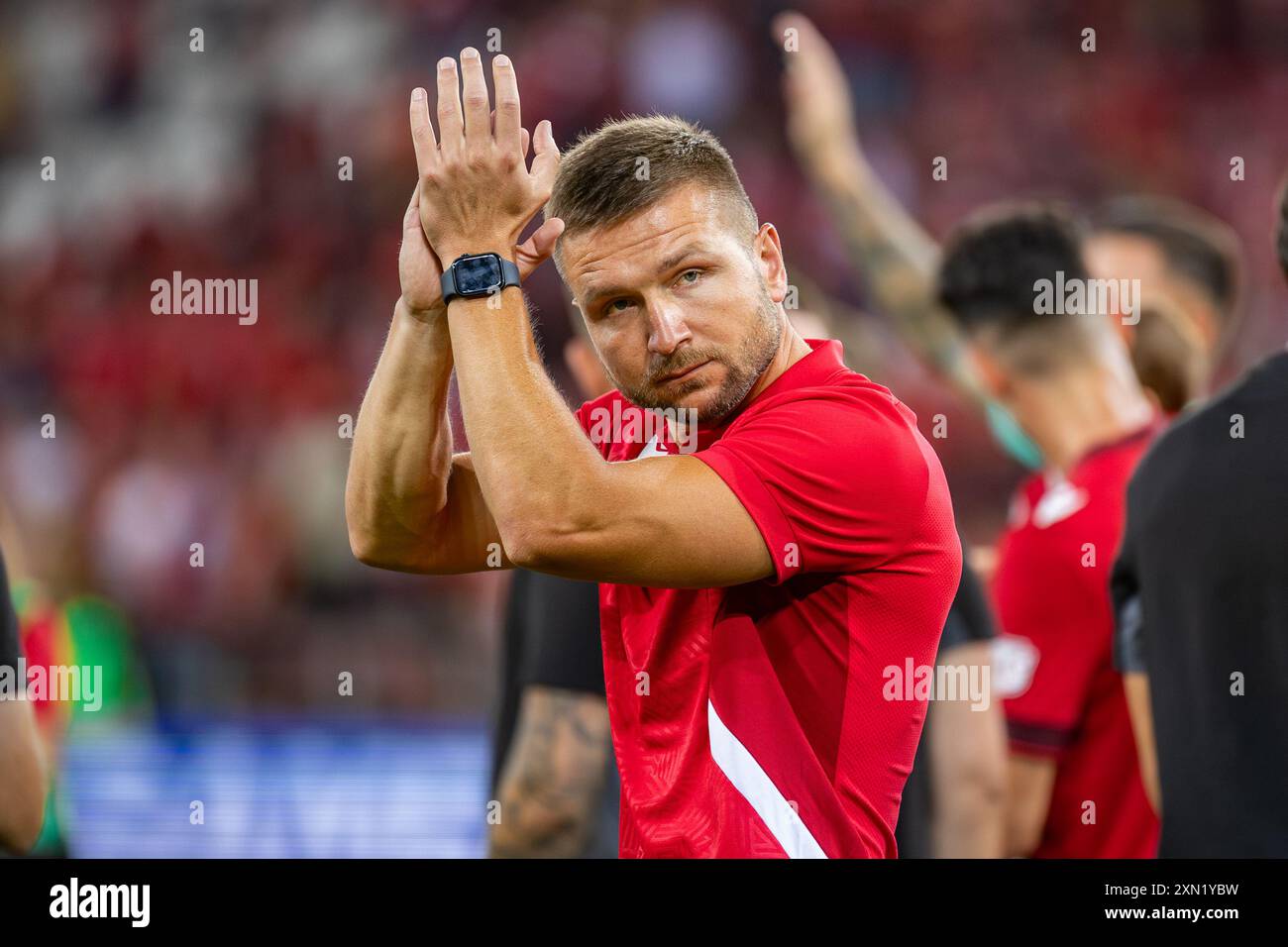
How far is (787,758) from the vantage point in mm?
1999

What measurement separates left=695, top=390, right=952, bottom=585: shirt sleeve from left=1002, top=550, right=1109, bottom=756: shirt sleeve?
5.40 feet

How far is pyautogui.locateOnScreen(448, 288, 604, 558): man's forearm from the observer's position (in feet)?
6.16

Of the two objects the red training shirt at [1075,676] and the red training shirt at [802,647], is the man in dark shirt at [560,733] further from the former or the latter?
the red training shirt at [802,647]

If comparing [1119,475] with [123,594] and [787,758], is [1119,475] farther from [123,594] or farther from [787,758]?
[123,594]

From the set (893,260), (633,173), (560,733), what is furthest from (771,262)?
(893,260)

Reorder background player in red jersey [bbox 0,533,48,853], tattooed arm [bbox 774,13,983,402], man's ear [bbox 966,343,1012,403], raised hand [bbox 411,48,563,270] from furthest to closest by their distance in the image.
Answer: tattooed arm [bbox 774,13,983,402] < man's ear [bbox 966,343,1012,403] < background player in red jersey [bbox 0,533,48,853] < raised hand [bbox 411,48,563,270]

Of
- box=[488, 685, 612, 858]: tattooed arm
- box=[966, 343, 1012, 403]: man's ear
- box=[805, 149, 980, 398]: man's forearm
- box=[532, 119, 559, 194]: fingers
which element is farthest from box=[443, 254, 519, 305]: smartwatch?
box=[805, 149, 980, 398]: man's forearm

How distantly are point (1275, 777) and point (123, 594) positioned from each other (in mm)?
6945

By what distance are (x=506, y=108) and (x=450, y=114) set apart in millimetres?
80

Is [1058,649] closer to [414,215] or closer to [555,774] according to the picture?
[555,774]

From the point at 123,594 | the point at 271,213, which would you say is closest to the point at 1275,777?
the point at 123,594

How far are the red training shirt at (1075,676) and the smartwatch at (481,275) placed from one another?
1.97 metres

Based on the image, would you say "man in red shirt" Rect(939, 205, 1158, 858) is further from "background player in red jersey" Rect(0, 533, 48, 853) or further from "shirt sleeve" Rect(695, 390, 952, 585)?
"background player in red jersey" Rect(0, 533, 48, 853)

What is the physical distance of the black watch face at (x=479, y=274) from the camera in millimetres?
1971
